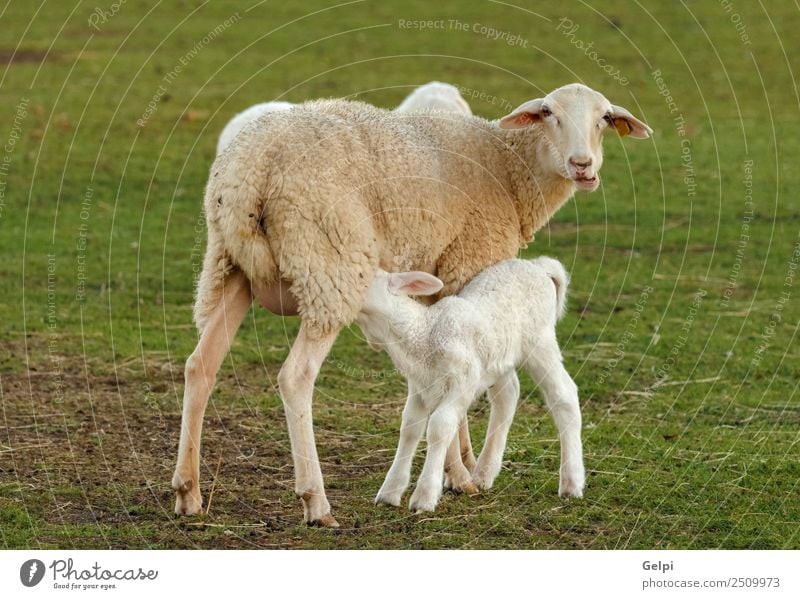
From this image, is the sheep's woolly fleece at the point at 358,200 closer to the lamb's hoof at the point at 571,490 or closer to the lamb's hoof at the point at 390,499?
the lamb's hoof at the point at 390,499

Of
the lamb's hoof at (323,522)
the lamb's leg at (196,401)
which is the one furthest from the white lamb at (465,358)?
the lamb's leg at (196,401)

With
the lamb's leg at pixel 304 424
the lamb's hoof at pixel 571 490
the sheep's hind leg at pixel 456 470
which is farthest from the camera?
the sheep's hind leg at pixel 456 470

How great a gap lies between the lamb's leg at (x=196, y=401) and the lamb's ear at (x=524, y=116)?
1.93m

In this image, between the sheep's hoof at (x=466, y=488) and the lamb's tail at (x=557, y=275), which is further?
the lamb's tail at (x=557, y=275)

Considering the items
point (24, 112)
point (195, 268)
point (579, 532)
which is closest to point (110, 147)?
point (24, 112)

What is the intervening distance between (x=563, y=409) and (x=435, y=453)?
0.94 meters

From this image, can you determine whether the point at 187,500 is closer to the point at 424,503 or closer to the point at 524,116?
the point at 424,503

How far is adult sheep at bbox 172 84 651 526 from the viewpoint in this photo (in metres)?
7.09

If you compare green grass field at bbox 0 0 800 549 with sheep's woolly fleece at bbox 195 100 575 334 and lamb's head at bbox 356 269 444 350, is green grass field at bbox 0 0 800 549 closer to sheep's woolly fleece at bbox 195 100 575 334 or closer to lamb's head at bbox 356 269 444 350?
lamb's head at bbox 356 269 444 350

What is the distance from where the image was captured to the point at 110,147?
1775 centimetres

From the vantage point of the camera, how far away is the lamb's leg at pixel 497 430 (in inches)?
309

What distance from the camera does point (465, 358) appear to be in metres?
7.14

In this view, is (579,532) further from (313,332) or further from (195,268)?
(195,268)

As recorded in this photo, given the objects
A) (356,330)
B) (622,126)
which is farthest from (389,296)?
(356,330)
